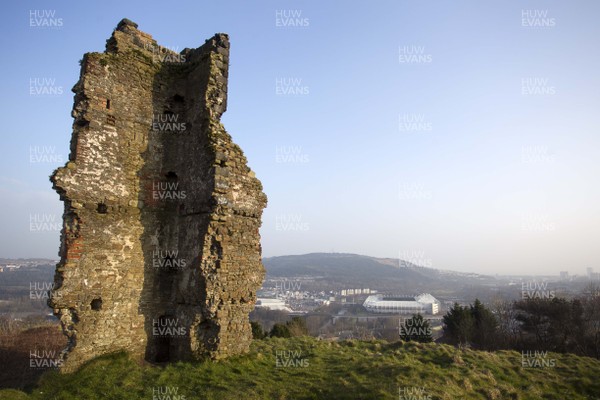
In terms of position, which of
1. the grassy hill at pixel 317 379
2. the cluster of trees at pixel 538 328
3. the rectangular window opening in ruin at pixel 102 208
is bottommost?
the cluster of trees at pixel 538 328

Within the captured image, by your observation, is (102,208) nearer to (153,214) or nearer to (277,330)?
(153,214)

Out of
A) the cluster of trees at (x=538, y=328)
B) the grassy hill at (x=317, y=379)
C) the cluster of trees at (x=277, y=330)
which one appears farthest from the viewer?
the cluster of trees at (x=538, y=328)

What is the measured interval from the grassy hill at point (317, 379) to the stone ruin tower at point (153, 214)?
2.79ft

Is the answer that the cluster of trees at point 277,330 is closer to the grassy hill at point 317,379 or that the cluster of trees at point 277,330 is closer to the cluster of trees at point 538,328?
the grassy hill at point 317,379

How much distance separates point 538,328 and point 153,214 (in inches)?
1374

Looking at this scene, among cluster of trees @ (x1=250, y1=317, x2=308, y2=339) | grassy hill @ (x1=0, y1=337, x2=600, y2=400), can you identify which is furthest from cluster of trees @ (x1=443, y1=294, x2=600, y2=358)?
grassy hill @ (x1=0, y1=337, x2=600, y2=400)

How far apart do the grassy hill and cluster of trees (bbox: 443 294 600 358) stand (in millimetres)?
19040

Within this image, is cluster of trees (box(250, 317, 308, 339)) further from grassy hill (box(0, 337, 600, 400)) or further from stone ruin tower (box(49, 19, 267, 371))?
stone ruin tower (box(49, 19, 267, 371))

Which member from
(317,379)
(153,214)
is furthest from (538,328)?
(153,214)

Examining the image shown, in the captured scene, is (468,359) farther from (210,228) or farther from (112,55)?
(112,55)

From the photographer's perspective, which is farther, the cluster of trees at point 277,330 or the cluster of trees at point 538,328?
the cluster of trees at point 538,328

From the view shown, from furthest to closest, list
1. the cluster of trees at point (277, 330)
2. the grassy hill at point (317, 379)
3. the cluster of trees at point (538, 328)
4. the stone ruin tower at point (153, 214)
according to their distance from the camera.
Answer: the cluster of trees at point (538, 328) < the cluster of trees at point (277, 330) < the stone ruin tower at point (153, 214) < the grassy hill at point (317, 379)

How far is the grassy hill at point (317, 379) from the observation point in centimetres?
836

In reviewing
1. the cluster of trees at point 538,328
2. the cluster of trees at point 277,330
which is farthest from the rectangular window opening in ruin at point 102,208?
the cluster of trees at point 538,328
